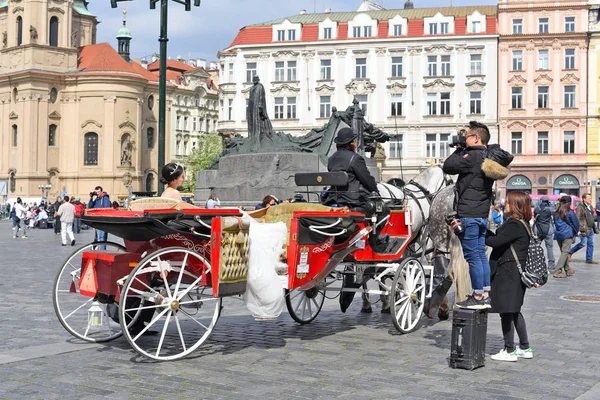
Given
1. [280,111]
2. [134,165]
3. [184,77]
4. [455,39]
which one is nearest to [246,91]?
[280,111]

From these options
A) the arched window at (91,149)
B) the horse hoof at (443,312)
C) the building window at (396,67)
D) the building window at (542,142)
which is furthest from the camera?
the arched window at (91,149)

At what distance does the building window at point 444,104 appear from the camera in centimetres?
6300

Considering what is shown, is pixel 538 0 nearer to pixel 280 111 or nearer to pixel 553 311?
pixel 280 111

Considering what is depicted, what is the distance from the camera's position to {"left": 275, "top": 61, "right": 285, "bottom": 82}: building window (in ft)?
218

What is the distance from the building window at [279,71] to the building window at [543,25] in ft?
66.8

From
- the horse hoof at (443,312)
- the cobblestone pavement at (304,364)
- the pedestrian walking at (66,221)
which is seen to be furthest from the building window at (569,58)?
the horse hoof at (443,312)

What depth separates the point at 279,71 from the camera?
66375mm

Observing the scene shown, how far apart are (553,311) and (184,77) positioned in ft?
292

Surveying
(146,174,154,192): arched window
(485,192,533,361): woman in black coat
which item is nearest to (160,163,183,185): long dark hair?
(485,192,533,361): woman in black coat

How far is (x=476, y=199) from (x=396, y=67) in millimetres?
58028

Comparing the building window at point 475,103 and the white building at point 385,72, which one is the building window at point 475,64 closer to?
the white building at point 385,72

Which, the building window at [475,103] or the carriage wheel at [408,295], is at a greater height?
the building window at [475,103]

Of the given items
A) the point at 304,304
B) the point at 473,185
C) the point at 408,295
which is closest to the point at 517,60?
the point at 304,304

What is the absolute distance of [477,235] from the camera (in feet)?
24.2
